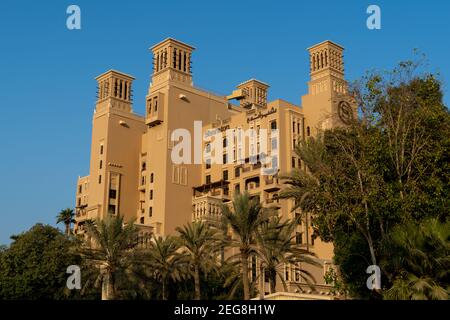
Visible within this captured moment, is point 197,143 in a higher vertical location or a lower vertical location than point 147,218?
higher

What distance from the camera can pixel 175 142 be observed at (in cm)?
7238

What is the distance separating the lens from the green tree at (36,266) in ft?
167

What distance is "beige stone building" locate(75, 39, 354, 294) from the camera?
67188 millimetres

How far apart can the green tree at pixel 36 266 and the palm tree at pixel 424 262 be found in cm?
3289

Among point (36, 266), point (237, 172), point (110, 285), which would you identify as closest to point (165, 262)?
point (110, 285)

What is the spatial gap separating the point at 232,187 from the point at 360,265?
35455mm

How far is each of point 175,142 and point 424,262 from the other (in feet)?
172

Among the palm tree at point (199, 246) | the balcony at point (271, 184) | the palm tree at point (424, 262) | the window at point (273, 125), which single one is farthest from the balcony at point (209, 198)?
the palm tree at point (424, 262)

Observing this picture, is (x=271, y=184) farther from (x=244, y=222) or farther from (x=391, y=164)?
(x=391, y=164)

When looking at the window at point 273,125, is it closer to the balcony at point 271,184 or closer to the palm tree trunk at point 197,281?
the balcony at point 271,184

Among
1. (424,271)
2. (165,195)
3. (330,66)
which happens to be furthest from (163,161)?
(424,271)

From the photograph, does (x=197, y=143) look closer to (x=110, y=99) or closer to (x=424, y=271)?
(x=110, y=99)

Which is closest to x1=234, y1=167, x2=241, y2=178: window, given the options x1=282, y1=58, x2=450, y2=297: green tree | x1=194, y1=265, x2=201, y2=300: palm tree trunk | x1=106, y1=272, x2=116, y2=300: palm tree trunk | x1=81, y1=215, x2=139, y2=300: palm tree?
x1=194, y1=265, x2=201, y2=300: palm tree trunk

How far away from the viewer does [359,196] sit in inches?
1200
